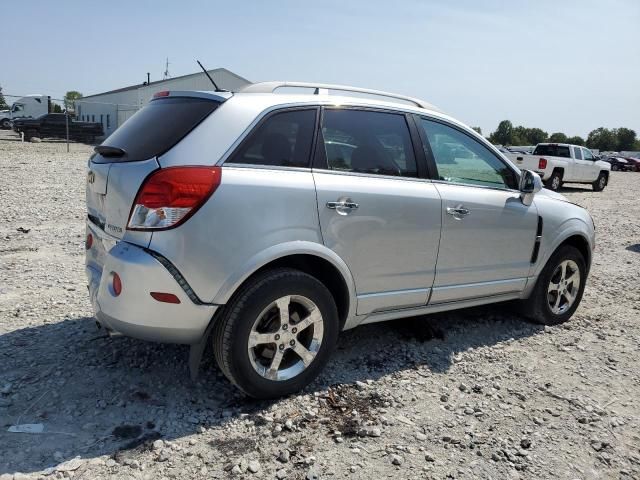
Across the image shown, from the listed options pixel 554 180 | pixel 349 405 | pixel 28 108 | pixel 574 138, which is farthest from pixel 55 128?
pixel 574 138

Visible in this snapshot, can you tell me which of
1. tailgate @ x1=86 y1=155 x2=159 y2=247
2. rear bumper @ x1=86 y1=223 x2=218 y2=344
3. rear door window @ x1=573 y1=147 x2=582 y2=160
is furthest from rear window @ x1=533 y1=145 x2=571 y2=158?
rear bumper @ x1=86 y1=223 x2=218 y2=344

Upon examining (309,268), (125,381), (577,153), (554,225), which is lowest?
(125,381)

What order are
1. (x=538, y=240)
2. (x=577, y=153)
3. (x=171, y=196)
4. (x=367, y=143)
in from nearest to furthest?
(x=171, y=196) < (x=367, y=143) < (x=538, y=240) < (x=577, y=153)

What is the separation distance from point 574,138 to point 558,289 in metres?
104

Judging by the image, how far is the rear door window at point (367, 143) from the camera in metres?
3.35

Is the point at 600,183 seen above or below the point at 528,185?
below

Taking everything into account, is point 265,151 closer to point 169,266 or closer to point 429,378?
point 169,266

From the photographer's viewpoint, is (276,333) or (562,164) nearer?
(276,333)

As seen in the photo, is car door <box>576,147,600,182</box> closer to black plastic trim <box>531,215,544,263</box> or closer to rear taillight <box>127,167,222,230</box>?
black plastic trim <box>531,215,544,263</box>

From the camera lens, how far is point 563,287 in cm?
489

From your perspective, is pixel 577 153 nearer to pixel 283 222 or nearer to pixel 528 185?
pixel 528 185

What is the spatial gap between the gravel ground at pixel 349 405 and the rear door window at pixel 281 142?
1.45m

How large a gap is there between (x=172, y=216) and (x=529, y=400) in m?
2.53

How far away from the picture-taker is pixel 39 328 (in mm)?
4113
